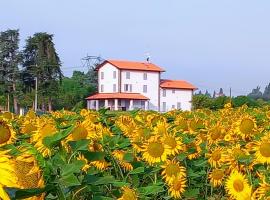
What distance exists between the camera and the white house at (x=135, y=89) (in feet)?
190

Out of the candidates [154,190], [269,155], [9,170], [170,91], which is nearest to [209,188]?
Answer: [269,155]

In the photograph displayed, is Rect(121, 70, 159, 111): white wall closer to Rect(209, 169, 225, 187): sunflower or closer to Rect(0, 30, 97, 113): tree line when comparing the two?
Rect(0, 30, 97, 113): tree line

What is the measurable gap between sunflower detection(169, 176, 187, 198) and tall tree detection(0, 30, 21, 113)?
5346 centimetres

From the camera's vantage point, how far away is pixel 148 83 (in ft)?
195

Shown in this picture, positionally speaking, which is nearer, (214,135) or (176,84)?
(214,135)

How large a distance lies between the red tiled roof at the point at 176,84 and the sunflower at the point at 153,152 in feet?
190

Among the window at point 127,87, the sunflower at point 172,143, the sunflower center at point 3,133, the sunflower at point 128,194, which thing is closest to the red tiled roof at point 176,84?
the window at point 127,87

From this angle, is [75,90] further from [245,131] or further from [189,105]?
[245,131]

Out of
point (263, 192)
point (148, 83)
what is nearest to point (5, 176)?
point (263, 192)

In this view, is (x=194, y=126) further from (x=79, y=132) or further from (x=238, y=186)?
(x=79, y=132)

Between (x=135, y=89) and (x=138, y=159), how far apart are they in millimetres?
55739

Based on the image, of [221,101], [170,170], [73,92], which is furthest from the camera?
[73,92]

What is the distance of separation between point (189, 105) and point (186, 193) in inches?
2312

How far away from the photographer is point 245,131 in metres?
3.41
